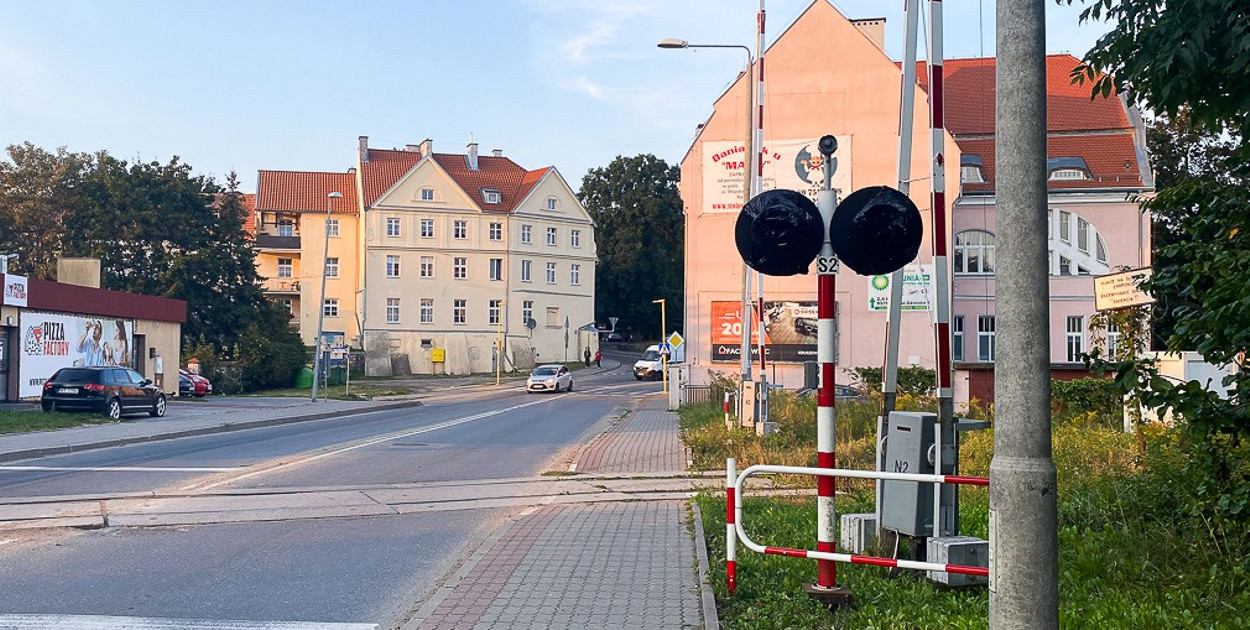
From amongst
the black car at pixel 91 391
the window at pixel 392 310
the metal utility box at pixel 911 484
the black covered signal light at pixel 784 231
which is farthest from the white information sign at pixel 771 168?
the window at pixel 392 310

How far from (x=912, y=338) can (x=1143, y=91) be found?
41500 millimetres

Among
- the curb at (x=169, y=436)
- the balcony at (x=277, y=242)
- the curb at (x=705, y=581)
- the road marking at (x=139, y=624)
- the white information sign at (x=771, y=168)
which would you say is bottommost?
the curb at (x=169, y=436)

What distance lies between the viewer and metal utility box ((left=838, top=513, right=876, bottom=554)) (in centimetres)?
827

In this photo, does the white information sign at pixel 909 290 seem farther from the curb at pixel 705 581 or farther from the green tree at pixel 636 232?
the green tree at pixel 636 232

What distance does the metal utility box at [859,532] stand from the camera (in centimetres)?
827

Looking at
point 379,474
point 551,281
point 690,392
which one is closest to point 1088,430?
point 379,474

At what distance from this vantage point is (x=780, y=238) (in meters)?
6.91

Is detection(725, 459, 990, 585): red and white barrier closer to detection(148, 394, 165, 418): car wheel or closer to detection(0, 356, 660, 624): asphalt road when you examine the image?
detection(0, 356, 660, 624): asphalt road

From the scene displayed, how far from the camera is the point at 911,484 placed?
7734 mm

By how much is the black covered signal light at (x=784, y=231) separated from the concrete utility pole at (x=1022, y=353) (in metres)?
2.64

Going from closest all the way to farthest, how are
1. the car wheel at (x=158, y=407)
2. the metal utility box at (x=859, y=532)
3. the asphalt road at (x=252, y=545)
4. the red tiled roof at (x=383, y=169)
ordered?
the asphalt road at (x=252, y=545), the metal utility box at (x=859, y=532), the car wheel at (x=158, y=407), the red tiled roof at (x=383, y=169)

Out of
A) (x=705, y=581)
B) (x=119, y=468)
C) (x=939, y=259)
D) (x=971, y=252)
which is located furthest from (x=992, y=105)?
(x=705, y=581)

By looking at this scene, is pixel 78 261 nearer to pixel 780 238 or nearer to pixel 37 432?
pixel 37 432

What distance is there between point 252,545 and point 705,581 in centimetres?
459
